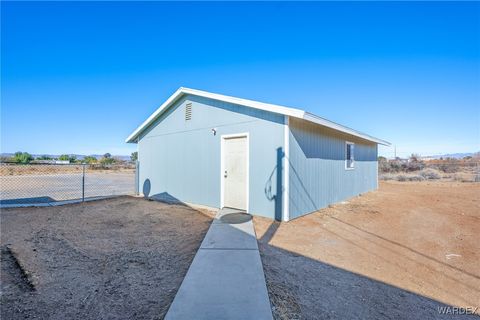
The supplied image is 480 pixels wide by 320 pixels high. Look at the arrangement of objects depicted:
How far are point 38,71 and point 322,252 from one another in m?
13.8

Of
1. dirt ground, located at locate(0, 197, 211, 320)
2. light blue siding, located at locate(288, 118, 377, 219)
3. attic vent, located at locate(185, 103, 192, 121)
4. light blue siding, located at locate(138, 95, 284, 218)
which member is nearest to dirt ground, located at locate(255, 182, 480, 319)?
light blue siding, located at locate(288, 118, 377, 219)

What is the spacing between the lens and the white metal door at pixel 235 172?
6.53 m

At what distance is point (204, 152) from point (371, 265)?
5.72 meters

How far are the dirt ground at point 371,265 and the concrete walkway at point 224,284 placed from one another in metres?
0.22

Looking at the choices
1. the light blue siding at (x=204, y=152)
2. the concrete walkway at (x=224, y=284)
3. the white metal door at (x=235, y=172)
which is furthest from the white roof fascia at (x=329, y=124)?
the concrete walkway at (x=224, y=284)

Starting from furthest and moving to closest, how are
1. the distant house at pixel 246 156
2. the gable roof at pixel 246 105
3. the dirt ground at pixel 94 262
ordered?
the distant house at pixel 246 156
the gable roof at pixel 246 105
the dirt ground at pixel 94 262

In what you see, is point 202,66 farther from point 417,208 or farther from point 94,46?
point 417,208

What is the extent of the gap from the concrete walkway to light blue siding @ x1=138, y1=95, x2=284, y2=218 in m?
2.14

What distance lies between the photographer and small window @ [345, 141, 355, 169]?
370 inches

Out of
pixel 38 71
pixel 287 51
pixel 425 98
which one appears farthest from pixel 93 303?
pixel 425 98

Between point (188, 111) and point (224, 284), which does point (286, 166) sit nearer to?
point (224, 284)

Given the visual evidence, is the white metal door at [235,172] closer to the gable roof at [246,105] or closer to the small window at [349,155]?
the gable roof at [246,105]

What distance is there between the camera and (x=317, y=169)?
7.11 m

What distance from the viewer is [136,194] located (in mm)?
10898
